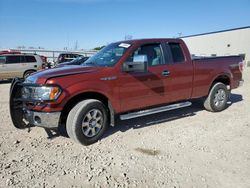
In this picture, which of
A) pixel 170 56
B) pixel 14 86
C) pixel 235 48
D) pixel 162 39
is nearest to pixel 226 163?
pixel 170 56

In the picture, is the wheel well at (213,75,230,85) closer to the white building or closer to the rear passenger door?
the rear passenger door

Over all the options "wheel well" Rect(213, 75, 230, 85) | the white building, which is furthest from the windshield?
the white building

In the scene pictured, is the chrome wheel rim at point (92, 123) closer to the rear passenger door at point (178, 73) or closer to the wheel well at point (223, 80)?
the rear passenger door at point (178, 73)

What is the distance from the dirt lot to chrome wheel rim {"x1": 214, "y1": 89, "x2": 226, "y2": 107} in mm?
913

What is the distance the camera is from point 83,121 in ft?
14.1

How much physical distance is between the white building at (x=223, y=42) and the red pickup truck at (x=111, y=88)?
1063 inches

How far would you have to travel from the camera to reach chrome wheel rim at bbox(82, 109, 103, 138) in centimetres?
435

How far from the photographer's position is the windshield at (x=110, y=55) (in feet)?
15.8

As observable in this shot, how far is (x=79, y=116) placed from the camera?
419 cm

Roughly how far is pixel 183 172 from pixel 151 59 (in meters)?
2.61

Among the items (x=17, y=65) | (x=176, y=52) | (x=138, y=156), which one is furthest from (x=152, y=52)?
(x=17, y=65)

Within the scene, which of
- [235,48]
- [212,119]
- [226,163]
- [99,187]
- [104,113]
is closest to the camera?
[99,187]

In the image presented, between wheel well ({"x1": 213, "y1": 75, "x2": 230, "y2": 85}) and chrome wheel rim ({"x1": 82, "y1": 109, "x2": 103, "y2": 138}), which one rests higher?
wheel well ({"x1": 213, "y1": 75, "x2": 230, "y2": 85})

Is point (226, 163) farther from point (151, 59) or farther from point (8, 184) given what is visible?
point (8, 184)
